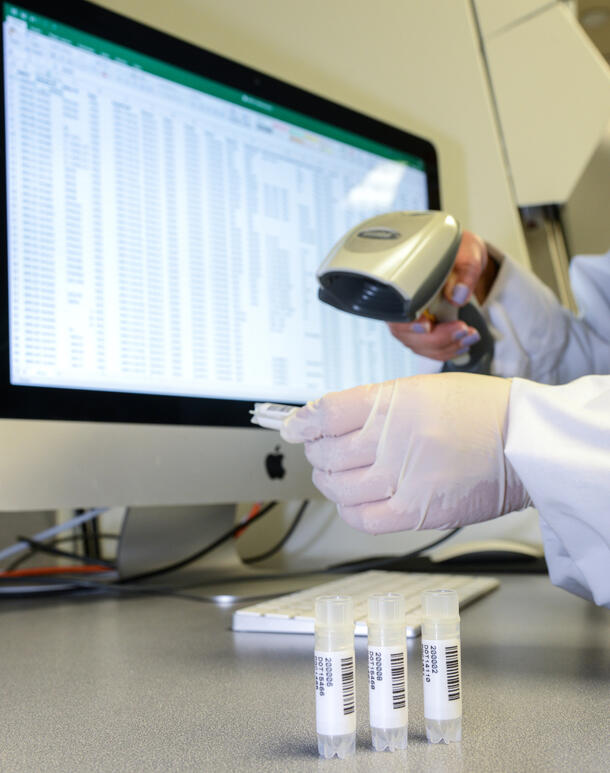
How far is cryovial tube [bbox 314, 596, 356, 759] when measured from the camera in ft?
0.94

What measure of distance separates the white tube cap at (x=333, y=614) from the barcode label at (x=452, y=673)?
43 mm

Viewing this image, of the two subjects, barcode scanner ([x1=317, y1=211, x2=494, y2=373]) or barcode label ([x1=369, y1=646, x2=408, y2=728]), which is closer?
barcode label ([x1=369, y1=646, x2=408, y2=728])

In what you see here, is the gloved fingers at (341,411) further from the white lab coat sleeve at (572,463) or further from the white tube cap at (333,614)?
the white tube cap at (333,614)

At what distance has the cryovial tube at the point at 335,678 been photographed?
288mm

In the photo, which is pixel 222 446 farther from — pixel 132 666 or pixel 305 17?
pixel 305 17

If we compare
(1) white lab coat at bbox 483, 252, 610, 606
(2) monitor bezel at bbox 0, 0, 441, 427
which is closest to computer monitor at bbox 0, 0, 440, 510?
(2) monitor bezel at bbox 0, 0, 441, 427

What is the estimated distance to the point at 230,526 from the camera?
913mm

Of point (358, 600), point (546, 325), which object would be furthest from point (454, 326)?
point (358, 600)

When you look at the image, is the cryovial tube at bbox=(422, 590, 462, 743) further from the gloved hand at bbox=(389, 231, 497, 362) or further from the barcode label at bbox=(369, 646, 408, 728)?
the gloved hand at bbox=(389, 231, 497, 362)

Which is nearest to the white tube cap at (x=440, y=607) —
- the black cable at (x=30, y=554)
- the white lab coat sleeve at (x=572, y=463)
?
the white lab coat sleeve at (x=572, y=463)

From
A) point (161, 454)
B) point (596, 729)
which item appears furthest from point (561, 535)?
point (161, 454)

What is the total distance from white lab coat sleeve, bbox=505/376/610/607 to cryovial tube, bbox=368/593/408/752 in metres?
0.15

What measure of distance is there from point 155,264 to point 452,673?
1.72ft

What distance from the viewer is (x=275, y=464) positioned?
0.81 metres
